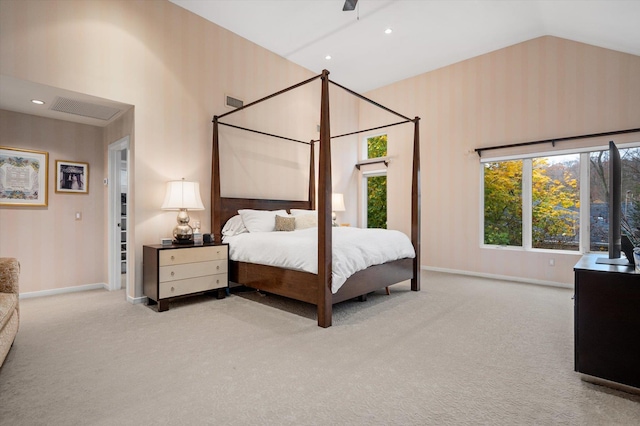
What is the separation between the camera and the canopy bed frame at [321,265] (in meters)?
3.03

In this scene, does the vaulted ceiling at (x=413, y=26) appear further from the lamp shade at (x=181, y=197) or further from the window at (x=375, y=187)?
the lamp shade at (x=181, y=197)

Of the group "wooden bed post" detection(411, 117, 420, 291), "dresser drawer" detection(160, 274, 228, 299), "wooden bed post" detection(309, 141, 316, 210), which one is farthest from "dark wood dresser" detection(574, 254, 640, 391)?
"wooden bed post" detection(309, 141, 316, 210)

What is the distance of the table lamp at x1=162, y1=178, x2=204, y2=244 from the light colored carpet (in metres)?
0.85

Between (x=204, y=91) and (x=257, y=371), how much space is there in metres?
3.79

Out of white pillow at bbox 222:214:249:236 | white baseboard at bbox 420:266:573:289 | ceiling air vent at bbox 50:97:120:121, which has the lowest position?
white baseboard at bbox 420:266:573:289

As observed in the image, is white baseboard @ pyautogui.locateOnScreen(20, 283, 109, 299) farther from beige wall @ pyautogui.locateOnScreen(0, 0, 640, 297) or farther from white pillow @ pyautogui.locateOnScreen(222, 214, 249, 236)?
white pillow @ pyautogui.locateOnScreen(222, 214, 249, 236)

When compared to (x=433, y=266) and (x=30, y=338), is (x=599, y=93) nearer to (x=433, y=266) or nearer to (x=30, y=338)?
(x=433, y=266)

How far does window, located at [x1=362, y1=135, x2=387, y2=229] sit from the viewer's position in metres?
6.91

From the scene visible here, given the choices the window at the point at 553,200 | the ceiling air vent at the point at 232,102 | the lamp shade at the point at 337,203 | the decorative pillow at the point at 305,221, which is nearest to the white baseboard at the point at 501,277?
the window at the point at 553,200

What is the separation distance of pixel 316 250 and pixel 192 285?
63.0 inches

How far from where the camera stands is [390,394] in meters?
1.88

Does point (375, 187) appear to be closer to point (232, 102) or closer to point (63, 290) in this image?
point (232, 102)

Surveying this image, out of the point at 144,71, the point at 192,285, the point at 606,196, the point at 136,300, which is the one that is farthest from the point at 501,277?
the point at 144,71

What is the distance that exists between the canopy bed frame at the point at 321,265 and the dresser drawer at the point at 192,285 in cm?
23
